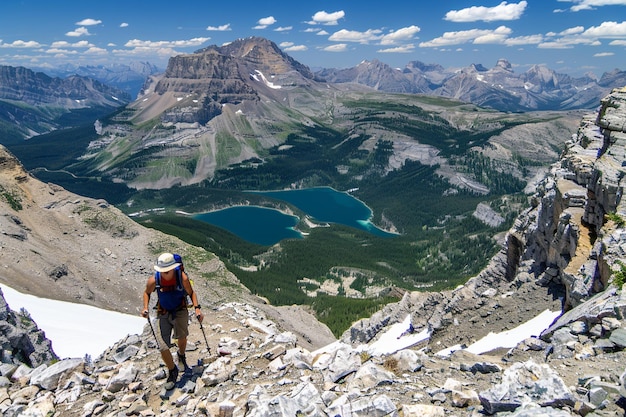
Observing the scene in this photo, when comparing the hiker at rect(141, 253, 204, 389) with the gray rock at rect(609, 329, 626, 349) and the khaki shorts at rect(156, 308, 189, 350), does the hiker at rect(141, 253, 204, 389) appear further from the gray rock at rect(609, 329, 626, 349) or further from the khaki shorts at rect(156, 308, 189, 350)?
the gray rock at rect(609, 329, 626, 349)

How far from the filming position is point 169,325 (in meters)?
15.6

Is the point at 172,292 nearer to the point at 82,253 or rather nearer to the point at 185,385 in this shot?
the point at 185,385

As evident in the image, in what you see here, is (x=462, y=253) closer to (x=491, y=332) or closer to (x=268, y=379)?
(x=491, y=332)

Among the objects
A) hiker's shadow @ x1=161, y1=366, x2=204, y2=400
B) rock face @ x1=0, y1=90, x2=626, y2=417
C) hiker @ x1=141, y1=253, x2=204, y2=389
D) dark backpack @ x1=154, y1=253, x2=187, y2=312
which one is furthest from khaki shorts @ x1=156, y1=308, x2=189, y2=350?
rock face @ x1=0, y1=90, x2=626, y2=417

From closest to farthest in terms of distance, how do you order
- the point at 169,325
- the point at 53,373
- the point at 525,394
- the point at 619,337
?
the point at 525,394, the point at 619,337, the point at 169,325, the point at 53,373

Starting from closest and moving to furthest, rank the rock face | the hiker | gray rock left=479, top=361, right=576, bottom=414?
gray rock left=479, top=361, right=576, bottom=414 → the rock face → the hiker

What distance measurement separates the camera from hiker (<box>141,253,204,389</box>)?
1461cm

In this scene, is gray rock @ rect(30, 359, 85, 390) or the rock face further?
gray rock @ rect(30, 359, 85, 390)

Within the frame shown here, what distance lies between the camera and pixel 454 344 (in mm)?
28953

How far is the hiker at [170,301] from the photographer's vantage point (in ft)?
47.9

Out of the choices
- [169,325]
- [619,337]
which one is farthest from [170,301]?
[619,337]

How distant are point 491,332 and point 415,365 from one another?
15722 millimetres

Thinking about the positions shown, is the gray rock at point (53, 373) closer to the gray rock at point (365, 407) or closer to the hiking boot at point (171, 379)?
the hiking boot at point (171, 379)

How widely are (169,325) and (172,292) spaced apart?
1415 mm
